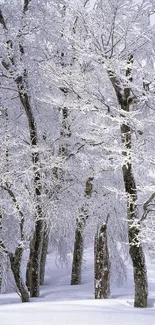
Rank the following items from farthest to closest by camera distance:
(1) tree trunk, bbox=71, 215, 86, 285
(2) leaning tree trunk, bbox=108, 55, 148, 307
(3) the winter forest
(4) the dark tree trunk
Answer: (1) tree trunk, bbox=71, 215, 86, 285, (4) the dark tree trunk, (2) leaning tree trunk, bbox=108, 55, 148, 307, (3) the winter forest

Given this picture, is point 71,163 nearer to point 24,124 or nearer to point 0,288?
point 24,124

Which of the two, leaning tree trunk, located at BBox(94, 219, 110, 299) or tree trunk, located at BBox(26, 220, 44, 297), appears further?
tree trunk, located at BBox(26, 220, 44, 297)

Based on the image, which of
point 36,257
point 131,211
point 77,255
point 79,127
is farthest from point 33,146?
point 77,255

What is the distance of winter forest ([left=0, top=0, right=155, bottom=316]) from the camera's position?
8359 mm

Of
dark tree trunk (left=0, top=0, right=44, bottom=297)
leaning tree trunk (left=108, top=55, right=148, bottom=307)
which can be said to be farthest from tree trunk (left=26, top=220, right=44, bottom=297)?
leaning tree trunk (left=108, top=55, right=148, bottom=307)

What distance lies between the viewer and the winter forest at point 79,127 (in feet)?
27.4

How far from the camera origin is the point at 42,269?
17.2 m

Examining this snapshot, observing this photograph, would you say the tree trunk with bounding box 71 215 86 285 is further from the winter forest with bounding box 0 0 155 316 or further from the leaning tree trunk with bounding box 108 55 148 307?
the leaning tree trunk with bounding box 108 55 148 307

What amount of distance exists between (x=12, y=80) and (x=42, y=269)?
28.6 ft

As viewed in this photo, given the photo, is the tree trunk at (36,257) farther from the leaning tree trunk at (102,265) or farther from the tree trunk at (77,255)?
the tree trunk at (77,255)

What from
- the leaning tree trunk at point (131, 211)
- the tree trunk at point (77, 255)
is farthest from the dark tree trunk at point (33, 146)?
the tree trunk at point (77, 255)

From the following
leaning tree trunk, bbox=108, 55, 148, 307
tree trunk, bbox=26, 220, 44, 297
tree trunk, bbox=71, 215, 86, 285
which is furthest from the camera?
tree trunk, bbox=71, 215, 86, 285

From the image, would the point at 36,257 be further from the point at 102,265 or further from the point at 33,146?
the point at 33,146

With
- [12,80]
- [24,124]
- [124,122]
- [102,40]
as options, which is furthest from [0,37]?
[124,122]
